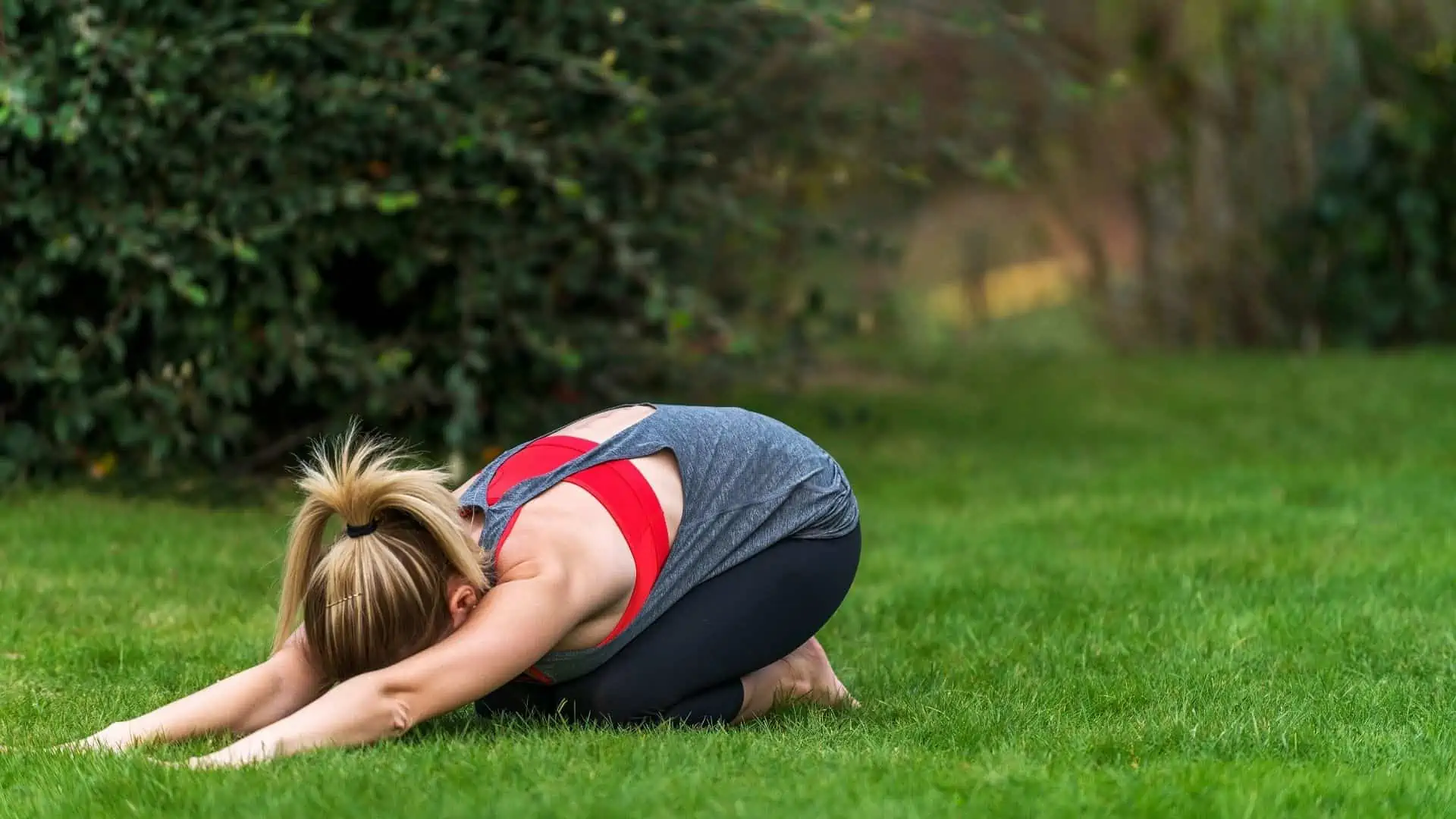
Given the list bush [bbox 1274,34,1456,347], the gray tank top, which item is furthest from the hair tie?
bush [bbox 1274,34,1456,347]

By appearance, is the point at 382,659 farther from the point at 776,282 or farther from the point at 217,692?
the point at 776,282

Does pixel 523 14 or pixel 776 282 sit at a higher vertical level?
pixel 523 14

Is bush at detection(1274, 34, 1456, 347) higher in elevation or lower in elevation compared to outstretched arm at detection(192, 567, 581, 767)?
higher

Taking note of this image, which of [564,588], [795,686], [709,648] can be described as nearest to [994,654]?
[795,686]

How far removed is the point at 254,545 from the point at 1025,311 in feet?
39.4

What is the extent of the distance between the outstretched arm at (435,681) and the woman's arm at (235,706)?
0.25 metres

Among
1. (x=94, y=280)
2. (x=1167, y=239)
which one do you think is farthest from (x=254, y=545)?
(x=1167, y=239)

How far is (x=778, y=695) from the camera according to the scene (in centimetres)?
434

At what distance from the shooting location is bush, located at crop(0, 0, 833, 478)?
22.1 feet

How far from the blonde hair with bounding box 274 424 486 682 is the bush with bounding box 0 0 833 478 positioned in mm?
3088

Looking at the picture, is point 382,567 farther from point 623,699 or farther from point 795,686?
point 795,686

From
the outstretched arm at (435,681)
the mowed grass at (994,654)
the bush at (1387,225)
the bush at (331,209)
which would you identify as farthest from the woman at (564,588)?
the bush at (1387,225)

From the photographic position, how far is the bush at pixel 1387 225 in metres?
13.3

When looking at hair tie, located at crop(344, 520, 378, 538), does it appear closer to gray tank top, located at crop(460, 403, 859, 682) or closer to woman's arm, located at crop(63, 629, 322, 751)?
gray tank top, located at crop(460, 403, 859, 682)
